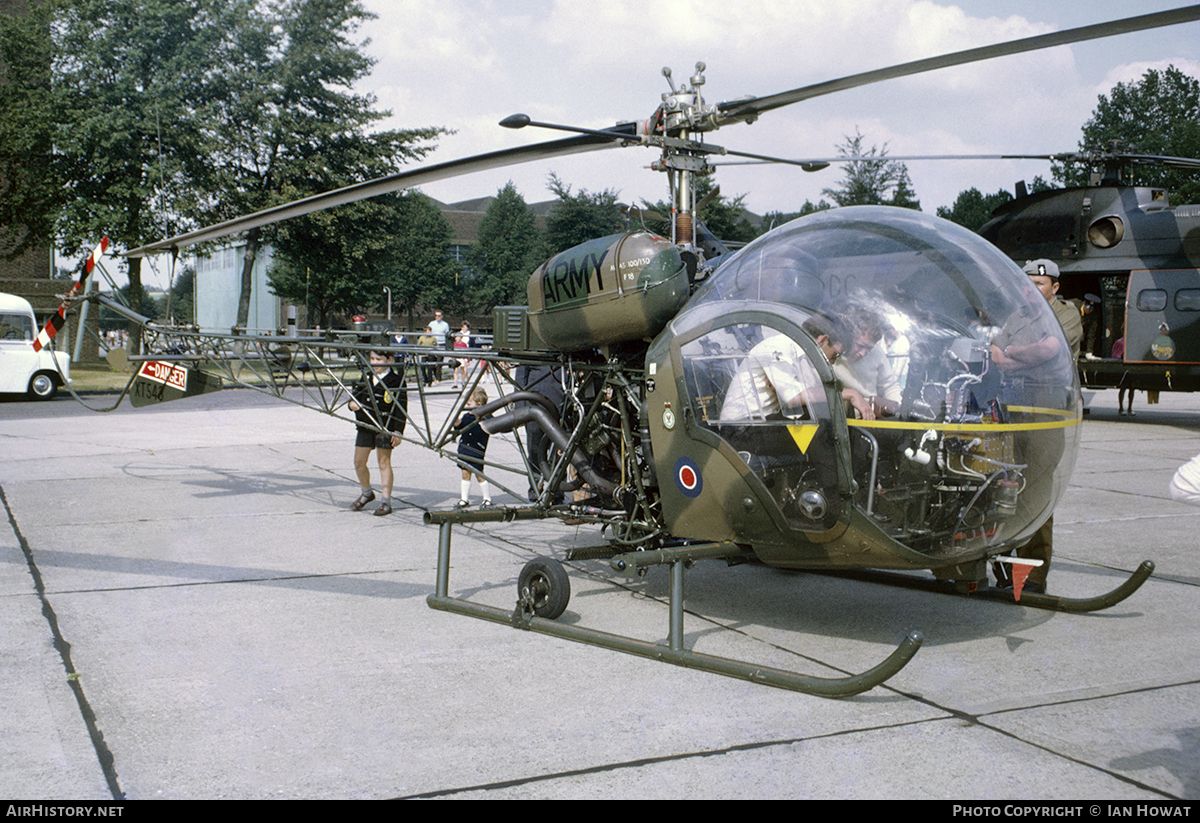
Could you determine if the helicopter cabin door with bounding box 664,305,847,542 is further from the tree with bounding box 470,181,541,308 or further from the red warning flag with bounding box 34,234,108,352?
the tree with bounding box 470,181,541,308

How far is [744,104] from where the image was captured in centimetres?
522

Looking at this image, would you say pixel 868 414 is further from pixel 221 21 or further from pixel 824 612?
pixel 221 21

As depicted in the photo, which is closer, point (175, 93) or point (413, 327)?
point (175, 93)

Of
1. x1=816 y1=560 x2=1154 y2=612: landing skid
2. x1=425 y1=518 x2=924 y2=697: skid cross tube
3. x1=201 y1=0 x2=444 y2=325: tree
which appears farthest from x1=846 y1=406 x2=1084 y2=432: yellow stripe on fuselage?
x1=201 y1=0 x2=444 y2=325: tree

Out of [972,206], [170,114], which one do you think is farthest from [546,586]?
[972,206]

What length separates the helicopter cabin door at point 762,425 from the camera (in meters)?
4.24

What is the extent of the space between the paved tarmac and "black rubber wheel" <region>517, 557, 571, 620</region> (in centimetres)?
24

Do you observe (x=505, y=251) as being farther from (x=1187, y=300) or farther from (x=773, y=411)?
(x=773, y=411)

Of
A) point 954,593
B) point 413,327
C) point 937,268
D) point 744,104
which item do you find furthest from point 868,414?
point 413,327

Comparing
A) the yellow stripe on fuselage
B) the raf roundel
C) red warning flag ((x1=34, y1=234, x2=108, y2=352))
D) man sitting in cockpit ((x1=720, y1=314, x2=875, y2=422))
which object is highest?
red warning flag ((x1=34, y1=234, x2=108, y2=352))

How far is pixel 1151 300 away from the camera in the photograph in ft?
49.8

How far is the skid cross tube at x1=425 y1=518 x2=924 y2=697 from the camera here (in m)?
3.88

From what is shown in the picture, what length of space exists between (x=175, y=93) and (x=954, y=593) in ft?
91.9

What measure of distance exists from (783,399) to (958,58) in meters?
1.63
